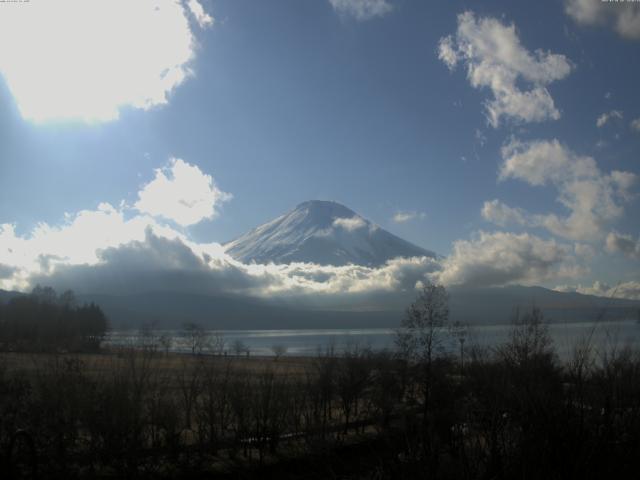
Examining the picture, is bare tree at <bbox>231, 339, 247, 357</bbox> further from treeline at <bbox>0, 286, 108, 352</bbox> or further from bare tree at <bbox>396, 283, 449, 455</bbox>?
bare tree at <bbox>396, 283, 449, 455</bbox>

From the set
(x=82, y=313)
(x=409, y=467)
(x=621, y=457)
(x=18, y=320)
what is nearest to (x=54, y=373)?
(x=409, y=467)

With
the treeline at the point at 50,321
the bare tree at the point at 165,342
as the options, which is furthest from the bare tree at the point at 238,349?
the treeline at the point at 50,321

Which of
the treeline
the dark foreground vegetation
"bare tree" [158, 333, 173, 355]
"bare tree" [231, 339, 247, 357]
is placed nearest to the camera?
the dark foreground vegetation

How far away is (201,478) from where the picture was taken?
1948cm

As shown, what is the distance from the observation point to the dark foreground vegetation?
5.87 metres

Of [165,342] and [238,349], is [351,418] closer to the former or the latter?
[165,342]

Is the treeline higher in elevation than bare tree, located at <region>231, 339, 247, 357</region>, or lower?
higher

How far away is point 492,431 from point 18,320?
83.2 meters

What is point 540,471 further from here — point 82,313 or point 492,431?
point 82,313

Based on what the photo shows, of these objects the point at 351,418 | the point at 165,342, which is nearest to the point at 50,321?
the point at 165,342

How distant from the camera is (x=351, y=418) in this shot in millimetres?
31406

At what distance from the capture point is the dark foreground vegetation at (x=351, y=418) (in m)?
5.87

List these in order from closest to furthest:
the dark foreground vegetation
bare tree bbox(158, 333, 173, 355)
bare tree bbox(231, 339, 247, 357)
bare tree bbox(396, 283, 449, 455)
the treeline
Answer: the dark foreground vegetation < bare tree bbox(396, 283, 449, 455) < bare tree bbox(158, 333, 173, 355) < the treeline < bare tree bbox(231, 339, 247, 357)

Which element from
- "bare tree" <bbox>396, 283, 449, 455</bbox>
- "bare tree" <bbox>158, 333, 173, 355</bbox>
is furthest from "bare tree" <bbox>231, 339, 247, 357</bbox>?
"bare tree" <bbox>396, 283, 449, 455</bbox>
